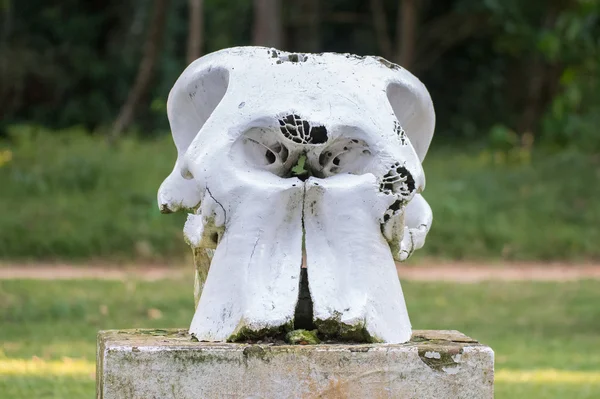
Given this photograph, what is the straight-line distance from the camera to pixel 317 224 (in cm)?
400

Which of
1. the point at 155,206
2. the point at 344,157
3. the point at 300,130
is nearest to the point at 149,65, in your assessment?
the point at 155,206

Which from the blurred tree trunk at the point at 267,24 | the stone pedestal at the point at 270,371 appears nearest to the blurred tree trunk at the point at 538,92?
the blurred tree trunk at the point at 267,24

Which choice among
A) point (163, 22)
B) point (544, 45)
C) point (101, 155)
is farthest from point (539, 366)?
point (163, 22)

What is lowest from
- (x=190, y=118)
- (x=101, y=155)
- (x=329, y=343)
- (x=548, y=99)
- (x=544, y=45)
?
(x=329, y=343)

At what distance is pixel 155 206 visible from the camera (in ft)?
45.4

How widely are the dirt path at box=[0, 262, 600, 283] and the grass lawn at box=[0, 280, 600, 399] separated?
56cm

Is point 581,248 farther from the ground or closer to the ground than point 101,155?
closer to the ground

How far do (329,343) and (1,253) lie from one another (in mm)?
9831

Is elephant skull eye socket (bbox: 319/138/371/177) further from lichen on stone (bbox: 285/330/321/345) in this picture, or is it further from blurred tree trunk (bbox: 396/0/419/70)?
blurred tree trunk (bbox: 396/0/419/70)

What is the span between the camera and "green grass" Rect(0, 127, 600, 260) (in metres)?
13.2

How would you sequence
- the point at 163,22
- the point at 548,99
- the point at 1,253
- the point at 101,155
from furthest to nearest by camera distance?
the point at 548,99 → the point at 163,22 → the point at 101,155 → the point at 1,253

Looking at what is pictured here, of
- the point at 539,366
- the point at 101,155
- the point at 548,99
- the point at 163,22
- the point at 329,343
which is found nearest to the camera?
the point at 329,343

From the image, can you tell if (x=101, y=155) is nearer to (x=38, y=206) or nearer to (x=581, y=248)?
(x=38, y=206)

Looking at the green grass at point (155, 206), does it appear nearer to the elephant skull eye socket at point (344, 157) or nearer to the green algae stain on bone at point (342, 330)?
the elephant skull eye socket at point (344, 157)
